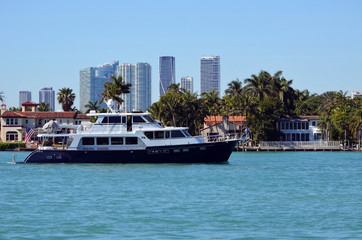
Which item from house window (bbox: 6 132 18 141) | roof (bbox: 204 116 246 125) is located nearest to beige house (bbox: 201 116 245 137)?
roof (bbox: 204 116 246 125)

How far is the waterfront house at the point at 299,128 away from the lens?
112625 millimetres

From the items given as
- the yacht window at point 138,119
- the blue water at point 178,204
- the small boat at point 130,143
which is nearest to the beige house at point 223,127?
the small boat at point 130,143

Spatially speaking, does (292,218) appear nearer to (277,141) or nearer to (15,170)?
(15,170)

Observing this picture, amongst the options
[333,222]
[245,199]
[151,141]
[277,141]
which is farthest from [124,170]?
[277,141]

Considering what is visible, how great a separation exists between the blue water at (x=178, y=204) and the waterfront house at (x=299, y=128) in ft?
203

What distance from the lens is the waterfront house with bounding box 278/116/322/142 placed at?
113 meters

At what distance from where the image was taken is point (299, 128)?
113438 millimetres

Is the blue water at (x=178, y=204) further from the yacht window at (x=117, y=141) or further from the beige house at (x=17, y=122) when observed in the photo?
the beige house at (x=17, y=122)

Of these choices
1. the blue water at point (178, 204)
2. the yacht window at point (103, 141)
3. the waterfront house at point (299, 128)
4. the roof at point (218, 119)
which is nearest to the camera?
the blue water at point (178, 204)

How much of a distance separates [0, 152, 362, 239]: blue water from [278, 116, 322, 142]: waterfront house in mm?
61961

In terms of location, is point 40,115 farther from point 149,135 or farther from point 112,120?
point 149,135

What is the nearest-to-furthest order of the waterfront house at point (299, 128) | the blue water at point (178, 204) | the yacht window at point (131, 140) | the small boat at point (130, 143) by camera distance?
the blue water at point (178, 204)
the small boat at point (130, 143)
the yacht window at point (131, 140)
the waterfront house at point (299, 128)

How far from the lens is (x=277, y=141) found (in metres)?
106

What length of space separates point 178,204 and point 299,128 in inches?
3329
